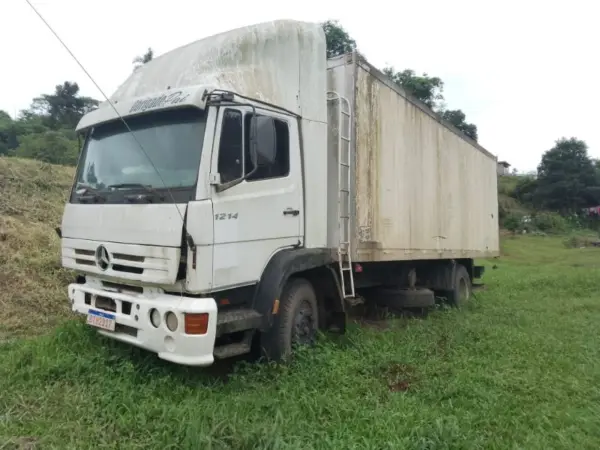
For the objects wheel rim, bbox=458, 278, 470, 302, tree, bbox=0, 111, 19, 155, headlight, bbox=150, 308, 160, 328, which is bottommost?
wheel rim, bbox=458, 278, 470, 302

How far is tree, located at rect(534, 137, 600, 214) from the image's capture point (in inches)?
1689

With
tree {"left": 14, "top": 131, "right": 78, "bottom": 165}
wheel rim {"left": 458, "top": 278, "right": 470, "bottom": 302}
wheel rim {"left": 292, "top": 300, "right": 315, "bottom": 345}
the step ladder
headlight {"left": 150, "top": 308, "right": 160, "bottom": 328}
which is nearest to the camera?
headlight {"left": 150, "top": 308, "right": 160, "bottom": 328}

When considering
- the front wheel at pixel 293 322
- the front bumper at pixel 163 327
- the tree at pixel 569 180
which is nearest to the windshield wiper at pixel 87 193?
the front bumper at pixel 163 327

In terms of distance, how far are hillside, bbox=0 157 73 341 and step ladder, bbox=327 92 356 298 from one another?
3778 mm

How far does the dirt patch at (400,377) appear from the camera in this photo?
4.39 metres

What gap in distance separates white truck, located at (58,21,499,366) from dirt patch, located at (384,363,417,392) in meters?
0.82

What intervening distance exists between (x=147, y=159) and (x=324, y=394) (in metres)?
2.42

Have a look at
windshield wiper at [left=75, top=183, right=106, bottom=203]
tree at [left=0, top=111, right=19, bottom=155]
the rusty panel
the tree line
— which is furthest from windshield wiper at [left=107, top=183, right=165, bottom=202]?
tree at [left=0, top=111, right=19, bottom=155]

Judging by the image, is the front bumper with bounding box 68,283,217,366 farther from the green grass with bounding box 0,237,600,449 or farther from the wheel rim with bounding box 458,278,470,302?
the wheel rim with bounding box 458,278,470,302

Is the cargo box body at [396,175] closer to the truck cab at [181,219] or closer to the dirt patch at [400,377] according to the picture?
the truck cab at [181,219]

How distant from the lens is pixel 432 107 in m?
20.5

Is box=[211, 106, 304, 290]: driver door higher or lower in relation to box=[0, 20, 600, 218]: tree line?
lower

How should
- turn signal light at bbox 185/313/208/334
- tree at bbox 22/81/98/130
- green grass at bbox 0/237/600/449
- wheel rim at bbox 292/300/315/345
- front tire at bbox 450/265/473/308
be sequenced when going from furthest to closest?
tree at bbox 22/81/98/130 → front tire at bbox 450/265/473/308 → wheel rim at bbox 292/300/315/345 → turn signal light at bbox 185/313/208/334 → green grass at bbox 0/237/600/449

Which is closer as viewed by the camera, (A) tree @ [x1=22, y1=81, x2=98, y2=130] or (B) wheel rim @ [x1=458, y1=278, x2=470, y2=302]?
(B) wheel rim @ [x1=458, y1=278, x2=470, y2=302]
